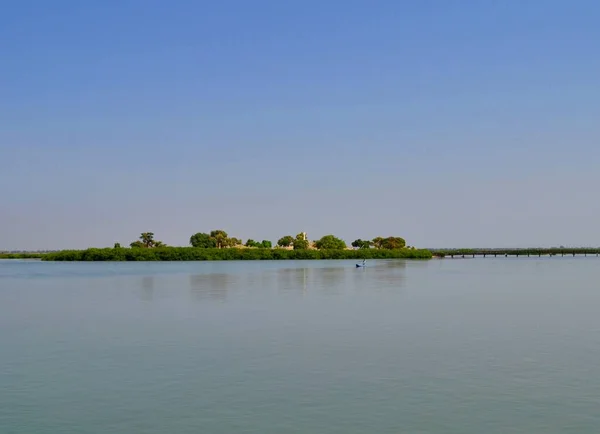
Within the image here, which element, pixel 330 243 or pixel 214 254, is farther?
pixel 330 243

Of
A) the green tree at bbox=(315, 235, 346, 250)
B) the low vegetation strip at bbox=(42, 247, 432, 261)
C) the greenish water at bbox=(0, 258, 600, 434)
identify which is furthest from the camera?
the green tree at bbox=(315, 235, 346, 250)

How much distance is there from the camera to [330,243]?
194 m

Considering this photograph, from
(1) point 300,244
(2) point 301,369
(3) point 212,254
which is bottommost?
(2) point 301,369

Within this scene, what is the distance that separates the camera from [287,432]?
45.5 ft

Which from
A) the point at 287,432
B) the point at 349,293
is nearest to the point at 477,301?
the point at 349,293

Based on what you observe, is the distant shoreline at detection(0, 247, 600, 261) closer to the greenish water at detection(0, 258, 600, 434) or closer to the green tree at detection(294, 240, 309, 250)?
the green tree at detection(294, 240, 309, 250)

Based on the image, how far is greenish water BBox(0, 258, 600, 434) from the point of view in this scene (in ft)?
48.7

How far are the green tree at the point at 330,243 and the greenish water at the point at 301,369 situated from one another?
153393mm

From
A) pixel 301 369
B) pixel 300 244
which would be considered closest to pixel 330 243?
pixel 300 244

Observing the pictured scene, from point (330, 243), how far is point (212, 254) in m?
42.7

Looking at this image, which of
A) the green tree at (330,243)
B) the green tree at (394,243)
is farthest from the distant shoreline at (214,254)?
the green tree at (330,243)

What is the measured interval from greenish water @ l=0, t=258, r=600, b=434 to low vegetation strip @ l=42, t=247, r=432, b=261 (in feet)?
385

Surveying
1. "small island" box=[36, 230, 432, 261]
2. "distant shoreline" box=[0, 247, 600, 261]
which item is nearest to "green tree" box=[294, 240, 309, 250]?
"small island" box=[36, 230, 432, 261]

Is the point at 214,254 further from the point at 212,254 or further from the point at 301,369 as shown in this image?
the point at 301,369
